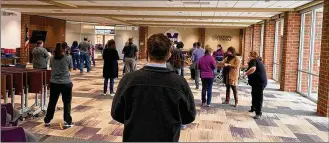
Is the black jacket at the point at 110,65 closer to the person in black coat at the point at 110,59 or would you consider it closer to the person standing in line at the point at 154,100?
the person in black coat at the point at 110,59

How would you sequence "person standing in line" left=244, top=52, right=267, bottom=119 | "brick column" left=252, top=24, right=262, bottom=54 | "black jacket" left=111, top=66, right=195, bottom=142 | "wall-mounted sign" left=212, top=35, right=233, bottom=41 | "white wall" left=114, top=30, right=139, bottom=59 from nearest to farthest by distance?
"black jacket" left=111, top=66, right=195, bottom=142
"person standing in line" left=244, top=52, right=267, bottom=119
"brick column" left=252, top=24, right=262, bottom=54
"wall-mounted sign" left=212, top=35, right=233, bottom=41
"white wall" left=114, top=30, right=139, bottom=59

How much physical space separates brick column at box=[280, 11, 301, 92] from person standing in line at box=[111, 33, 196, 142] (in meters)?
9.10

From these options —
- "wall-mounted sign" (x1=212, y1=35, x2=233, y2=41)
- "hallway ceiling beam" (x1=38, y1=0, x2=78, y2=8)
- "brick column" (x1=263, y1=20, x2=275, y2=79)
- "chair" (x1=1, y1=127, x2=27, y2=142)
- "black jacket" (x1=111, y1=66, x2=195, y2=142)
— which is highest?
"hallway ceiling beam" (x1=38, y1=0, x2=78, y2=8)

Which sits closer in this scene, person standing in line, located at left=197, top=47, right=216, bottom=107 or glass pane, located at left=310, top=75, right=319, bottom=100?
person standing in line, located at left=197, top=47, right=216, bottom=107

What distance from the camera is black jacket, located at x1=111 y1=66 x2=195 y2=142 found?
1973mm

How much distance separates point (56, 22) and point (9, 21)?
15.4ft

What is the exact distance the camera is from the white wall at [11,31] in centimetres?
1550

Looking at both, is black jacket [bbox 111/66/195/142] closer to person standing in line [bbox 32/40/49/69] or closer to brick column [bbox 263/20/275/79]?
person standing in line [bbox 32/40/49/69]

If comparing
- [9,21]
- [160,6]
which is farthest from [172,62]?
[9,21]

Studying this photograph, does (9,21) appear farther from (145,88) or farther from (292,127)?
(145,88)

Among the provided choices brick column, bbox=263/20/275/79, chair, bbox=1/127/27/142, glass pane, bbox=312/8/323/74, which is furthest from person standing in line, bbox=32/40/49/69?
brick column, bbox=263/20/275/79

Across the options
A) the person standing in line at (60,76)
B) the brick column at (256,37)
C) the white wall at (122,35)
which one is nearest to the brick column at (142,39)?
the white wall at (122,35)

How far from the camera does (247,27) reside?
21141 millimetres

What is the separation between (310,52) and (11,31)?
13088mm
